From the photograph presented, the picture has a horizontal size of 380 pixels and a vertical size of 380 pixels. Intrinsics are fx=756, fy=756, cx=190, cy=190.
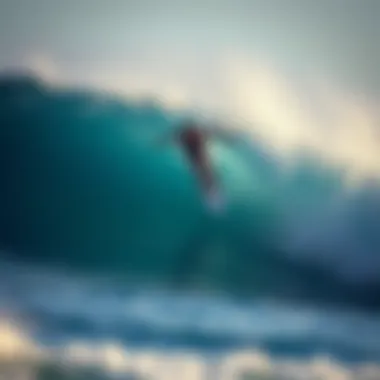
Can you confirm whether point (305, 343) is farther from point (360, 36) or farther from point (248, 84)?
point (360, 36)

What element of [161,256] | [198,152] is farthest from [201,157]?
[161,256]

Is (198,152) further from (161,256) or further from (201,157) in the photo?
(161,256)

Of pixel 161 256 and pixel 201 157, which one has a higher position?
pixel 201 157

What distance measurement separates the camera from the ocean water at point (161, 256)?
1.44m

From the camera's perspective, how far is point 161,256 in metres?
1.47

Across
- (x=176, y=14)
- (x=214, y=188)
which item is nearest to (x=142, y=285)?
(x=214, y=188)

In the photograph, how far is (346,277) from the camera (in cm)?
147

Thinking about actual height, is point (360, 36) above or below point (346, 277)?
above

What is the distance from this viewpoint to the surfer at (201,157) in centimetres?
148

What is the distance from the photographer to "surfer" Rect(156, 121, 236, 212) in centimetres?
148

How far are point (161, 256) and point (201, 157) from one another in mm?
210

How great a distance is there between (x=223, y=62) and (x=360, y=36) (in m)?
Answer: 0.28

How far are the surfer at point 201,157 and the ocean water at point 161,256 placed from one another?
16 mm

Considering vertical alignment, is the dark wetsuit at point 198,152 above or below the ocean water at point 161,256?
above
